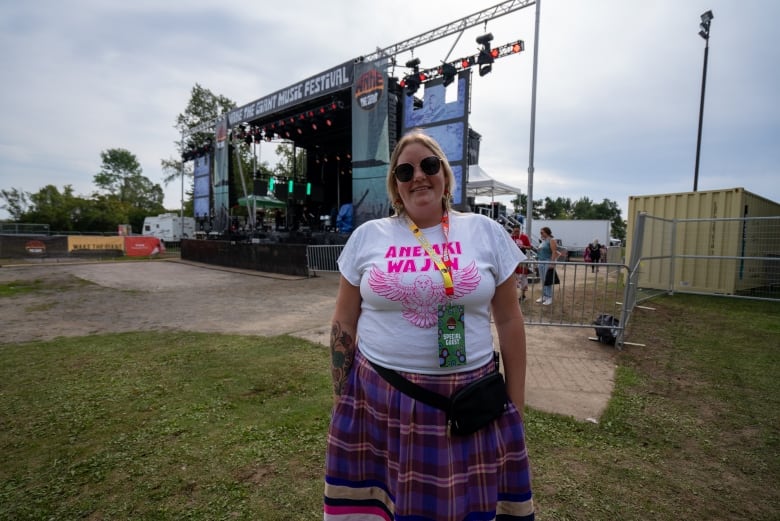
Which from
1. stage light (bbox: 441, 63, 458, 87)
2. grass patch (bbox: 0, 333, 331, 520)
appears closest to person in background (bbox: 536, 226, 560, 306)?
grass patch (bbox: 0, 333, 331, 520)

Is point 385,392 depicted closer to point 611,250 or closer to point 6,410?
point 6,410

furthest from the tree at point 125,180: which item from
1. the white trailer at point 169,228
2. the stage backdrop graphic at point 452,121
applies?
the stage backdrop graphic at point 452,121

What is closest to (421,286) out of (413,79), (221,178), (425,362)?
(425,362)

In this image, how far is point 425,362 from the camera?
1291 mm

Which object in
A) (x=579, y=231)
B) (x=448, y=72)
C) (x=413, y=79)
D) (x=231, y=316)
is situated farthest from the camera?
(x=579, y=231)

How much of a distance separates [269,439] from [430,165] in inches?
95.4

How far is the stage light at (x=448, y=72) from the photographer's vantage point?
40.3 ft

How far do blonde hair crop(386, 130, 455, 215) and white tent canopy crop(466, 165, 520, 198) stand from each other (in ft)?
54.7

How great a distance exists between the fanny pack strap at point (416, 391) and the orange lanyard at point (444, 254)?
0.34m

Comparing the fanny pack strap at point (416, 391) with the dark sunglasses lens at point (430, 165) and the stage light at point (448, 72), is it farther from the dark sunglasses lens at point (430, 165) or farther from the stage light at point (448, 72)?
the stage light at point (448, 72)

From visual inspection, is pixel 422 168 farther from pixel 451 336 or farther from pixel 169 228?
pixel 169 228

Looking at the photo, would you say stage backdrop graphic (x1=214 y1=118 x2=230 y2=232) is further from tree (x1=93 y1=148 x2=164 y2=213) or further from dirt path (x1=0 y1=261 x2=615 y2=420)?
tree (x1=93 y1=148 x2=164 y2=213)

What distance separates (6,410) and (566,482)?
4537 millimetres

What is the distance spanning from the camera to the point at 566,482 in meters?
2.31
